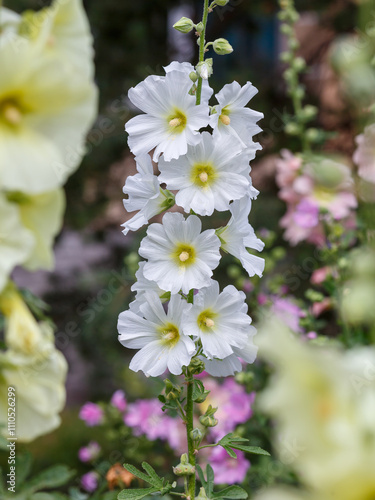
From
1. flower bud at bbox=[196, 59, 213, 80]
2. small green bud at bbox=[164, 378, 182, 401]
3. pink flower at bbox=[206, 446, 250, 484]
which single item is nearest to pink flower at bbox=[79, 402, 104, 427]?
pink flower at bbox=[206, 446, 250, 484]

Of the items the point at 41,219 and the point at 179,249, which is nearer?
the point at 41,219

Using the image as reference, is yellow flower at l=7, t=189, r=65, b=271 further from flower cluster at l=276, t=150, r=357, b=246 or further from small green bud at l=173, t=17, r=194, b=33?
flower cluster at l=276, t=150, r=357, b=246

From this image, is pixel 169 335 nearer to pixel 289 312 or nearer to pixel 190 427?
pixel 190 427

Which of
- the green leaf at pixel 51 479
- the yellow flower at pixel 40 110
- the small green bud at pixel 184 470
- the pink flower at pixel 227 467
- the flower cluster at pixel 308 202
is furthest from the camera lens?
the flower cluster at pixel 308 202

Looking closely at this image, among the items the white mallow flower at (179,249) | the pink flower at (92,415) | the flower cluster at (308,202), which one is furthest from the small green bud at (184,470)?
the pink flower at (92,415)

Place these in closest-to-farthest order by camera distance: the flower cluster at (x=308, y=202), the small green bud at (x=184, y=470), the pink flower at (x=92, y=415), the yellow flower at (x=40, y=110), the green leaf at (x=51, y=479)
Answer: the yellow flower at (x=40, y=110) → the small green bud at (x=184, y=470) → the green leaf at (x=51, y=479) → the flower cluster at (x=308, y=202) → the pink flower at (x=92, y=415)

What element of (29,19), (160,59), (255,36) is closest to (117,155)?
(160,59)

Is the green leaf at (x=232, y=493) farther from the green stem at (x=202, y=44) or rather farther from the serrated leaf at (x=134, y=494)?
the green stem at (x=202, y=44)

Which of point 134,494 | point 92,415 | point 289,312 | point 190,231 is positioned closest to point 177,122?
point 190,231
